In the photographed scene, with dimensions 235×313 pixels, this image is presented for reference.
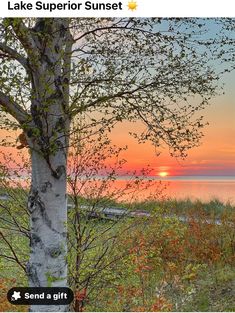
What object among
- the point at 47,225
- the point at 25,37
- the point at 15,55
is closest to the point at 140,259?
the point at 47,225

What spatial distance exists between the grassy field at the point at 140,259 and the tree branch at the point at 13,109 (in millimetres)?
3048

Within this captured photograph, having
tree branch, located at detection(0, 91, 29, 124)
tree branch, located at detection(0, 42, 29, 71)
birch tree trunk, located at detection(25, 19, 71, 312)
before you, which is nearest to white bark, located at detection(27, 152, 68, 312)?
birch tree trunk, located at detection(25, 19, 71, 312)

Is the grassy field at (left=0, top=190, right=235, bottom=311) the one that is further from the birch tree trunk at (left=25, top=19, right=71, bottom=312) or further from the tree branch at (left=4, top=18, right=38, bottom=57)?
the tree branch at (left=4, top=18, right=38, bottom=57)

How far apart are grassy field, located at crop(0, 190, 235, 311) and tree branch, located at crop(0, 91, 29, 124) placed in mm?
3048

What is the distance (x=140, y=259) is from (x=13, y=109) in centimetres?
430

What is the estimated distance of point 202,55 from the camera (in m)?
8.12

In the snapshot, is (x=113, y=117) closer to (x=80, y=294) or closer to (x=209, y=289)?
(x=80, y=294)

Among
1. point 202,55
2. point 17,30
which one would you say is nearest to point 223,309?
point 202,55

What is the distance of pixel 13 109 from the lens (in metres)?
6.92

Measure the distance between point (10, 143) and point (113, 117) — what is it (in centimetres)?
146

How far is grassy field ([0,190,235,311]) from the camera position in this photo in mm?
9633

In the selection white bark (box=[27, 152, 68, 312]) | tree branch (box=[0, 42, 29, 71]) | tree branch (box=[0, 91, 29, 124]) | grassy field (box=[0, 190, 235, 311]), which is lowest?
grassy field (box=[0, 190, 235, 311])

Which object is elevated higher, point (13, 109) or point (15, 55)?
point (15, 55)
